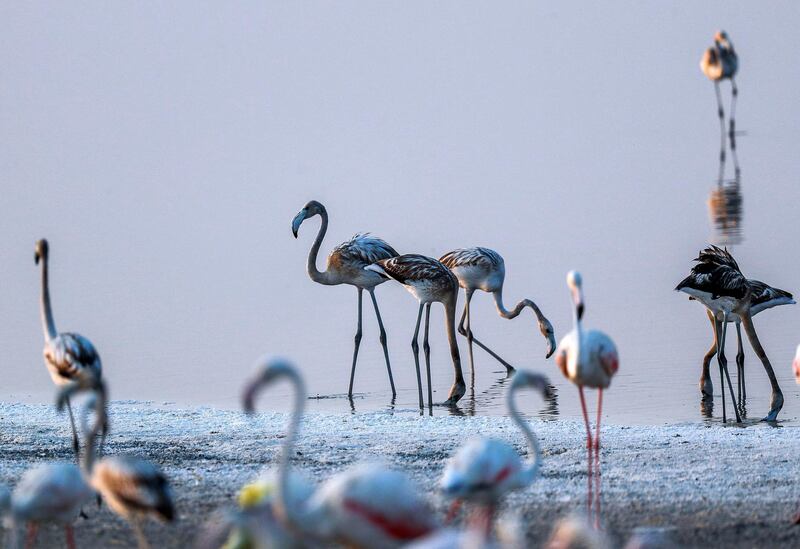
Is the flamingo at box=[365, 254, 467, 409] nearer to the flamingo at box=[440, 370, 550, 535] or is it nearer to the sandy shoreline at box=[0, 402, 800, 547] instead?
the sandy shoreline at box=[0, 402, 800, 547]

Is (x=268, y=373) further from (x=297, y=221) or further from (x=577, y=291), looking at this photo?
(x=297, y=221)

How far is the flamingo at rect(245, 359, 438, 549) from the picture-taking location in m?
4.72

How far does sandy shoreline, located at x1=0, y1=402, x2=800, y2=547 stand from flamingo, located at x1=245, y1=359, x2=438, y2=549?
5.91 feet

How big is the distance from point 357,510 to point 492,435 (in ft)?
15.6

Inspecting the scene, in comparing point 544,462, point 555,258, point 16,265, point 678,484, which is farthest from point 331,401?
point 16,265

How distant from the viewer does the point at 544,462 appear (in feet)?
27.6

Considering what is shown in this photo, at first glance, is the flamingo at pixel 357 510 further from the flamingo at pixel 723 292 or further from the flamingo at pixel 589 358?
the flamingo at pixel 723 292

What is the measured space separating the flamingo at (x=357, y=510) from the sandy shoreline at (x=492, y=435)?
1.80 meters

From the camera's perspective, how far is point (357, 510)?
474 centimetres

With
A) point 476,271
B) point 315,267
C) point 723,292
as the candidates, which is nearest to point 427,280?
point 476,271

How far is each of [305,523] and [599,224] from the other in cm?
1971

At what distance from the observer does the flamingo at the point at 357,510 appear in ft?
15.5

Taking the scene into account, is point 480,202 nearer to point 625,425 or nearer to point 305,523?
point 625,425

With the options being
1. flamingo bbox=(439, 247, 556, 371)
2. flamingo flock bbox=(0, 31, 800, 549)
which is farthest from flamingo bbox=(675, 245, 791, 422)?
flamingo flock bbox=(0, 31, 800, 549)
